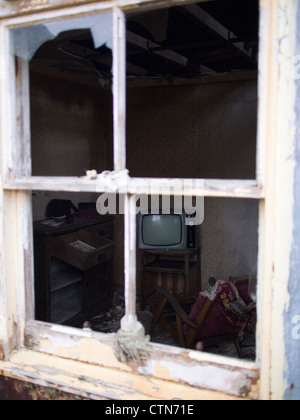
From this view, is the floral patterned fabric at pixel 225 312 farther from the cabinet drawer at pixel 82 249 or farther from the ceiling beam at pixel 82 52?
the ceiling beam at pixel 82 52

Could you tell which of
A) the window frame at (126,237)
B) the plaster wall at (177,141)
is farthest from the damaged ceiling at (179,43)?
the window frame at (126,237)

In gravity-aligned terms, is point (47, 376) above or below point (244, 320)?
above

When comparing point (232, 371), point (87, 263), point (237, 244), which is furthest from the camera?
point (237, 244)

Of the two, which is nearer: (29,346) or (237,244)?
(29,346)

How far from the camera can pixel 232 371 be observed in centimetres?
122

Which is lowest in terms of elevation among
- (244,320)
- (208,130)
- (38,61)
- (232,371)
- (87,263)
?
(244,320)

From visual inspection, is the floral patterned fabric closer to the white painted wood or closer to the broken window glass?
the white painted wood

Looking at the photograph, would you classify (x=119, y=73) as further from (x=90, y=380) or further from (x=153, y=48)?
(x=153, y=48)

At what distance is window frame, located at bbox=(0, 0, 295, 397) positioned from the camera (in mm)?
1100

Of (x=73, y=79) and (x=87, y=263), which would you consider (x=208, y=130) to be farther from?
(x=87, y=263)

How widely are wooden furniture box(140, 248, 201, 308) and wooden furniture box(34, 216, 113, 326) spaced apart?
399 mm

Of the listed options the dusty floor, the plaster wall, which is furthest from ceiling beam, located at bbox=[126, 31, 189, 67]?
the dusty floor

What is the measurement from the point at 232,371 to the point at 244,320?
2127 mm

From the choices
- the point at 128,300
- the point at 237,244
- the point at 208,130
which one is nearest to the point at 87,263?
the point at 237,244
